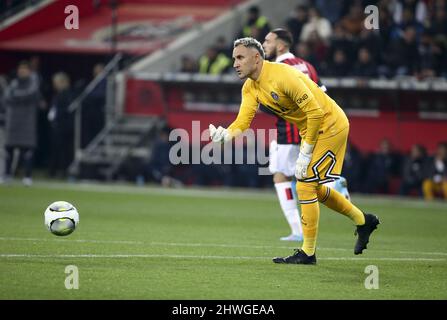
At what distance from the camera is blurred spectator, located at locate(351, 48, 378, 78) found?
23.1 metres

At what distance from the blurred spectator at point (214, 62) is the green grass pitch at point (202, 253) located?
595 centimetres

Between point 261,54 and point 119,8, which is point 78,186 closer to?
point 119,8

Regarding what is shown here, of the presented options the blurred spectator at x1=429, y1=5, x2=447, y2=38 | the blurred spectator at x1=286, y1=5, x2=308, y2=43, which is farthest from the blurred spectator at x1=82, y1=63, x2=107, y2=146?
the blurred spectator at x1=429, y1=5, x2=447, y2=38

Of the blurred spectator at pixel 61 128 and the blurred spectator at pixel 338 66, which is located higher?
the blurred spectator at pixel 338 66

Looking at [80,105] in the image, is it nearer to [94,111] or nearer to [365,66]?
[94,111]

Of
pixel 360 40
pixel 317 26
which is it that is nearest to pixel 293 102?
pixel 360 40

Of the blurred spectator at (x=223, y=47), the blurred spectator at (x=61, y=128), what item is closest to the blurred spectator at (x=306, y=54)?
the blurred spectator at (x=223, y=47)

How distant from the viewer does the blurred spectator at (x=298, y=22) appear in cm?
2520

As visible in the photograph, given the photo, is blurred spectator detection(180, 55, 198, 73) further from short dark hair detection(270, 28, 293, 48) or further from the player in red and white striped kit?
short dark hair detection(270, 28, 293, 48)

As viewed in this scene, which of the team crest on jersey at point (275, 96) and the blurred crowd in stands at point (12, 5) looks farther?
the blurred crowd in stands at point (12, 5)

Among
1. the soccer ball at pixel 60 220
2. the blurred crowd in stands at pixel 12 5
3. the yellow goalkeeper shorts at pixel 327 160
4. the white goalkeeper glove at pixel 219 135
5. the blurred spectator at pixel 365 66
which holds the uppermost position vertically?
the blurred crowd in stands at pixel 12 5

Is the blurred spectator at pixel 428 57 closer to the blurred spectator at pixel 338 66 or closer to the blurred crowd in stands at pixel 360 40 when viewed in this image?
the blurred crowd in stands at pixel 360 40

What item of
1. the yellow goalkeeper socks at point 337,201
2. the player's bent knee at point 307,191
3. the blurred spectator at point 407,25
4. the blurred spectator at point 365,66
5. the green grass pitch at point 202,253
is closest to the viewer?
the green grass pitch at point 202,253

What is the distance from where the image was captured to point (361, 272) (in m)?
9.98
